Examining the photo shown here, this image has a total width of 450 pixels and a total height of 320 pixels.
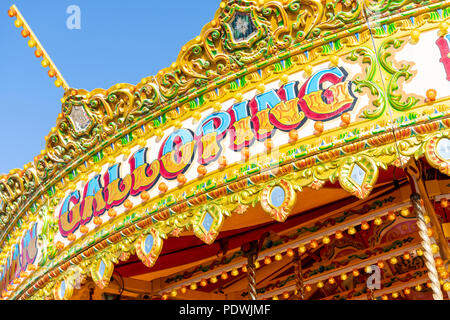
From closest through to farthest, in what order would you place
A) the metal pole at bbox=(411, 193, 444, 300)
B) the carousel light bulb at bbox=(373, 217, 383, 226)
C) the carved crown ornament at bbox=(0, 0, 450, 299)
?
the carved crown ornament at bbox=(0, 0, 450, 299)
the metal pole at bbox=(411, 193, 444, 300)
the carousel light bulb at bbox=(373, 217, 383, 226)

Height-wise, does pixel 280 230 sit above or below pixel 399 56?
below

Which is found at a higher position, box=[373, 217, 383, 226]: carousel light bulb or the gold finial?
the gold finial

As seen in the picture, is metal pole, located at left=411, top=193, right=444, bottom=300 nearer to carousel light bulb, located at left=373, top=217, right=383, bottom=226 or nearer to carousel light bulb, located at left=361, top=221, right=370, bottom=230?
carousel light bulb, located at left=373, top=217, right=383, bottom=226

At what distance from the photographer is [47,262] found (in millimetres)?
5340

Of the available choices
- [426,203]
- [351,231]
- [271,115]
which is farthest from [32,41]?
[426,203]

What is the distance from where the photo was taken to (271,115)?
13.7 feet

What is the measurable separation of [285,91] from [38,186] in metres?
2.69

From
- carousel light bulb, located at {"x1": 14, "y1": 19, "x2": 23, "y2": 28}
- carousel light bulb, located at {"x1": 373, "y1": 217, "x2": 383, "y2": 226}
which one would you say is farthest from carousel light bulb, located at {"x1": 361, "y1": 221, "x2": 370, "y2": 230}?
carousel light bulb, located at {"x1": 14, "y1": 19, "x2": 23, "y2": 28}

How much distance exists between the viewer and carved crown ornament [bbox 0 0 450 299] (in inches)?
147

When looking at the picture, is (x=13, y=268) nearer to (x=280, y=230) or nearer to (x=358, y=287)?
(x=280, y=230)

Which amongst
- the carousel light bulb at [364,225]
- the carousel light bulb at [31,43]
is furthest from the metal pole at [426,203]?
the carousel light bulb at [31,43]

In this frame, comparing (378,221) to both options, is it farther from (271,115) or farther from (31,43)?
(31,43)

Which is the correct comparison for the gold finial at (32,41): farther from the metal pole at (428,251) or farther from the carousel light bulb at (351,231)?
the metal pole at (428,251)
